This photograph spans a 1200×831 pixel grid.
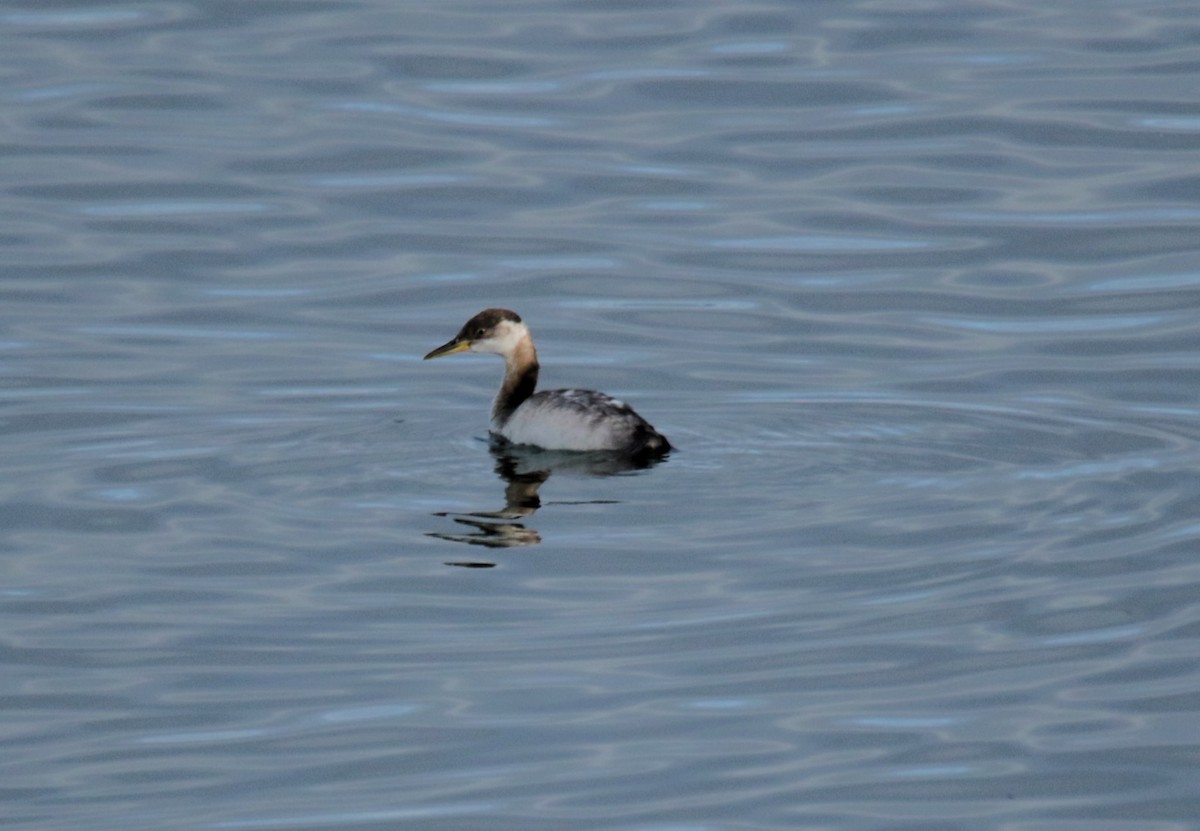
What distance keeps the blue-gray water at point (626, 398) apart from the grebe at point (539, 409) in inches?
9.0

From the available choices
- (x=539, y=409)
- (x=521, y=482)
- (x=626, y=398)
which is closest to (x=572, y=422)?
(x=539, y=409)

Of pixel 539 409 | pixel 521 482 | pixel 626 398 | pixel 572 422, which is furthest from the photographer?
pixel 626 398

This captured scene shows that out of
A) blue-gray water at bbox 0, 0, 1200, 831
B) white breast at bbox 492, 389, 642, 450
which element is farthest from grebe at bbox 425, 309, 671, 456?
blue-gray water at bbox 0, 0, 1200, 831

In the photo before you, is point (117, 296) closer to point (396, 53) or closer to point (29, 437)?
point (29, 437)

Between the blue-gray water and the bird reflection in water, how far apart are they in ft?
0.22

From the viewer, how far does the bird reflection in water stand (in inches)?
444

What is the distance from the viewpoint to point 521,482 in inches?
496

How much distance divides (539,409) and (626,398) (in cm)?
144

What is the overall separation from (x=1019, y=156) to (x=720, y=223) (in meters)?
3.35

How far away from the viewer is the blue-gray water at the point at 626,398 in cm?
856

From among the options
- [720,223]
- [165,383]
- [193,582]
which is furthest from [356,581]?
[720,223]

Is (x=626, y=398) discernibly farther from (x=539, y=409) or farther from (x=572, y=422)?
(x=572, y=422)

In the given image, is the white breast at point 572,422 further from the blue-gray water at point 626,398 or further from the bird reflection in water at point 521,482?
the blue-gray water at point 626,398

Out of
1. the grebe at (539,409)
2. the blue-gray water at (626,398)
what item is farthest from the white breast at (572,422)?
the blue-gray water at (626,398)
